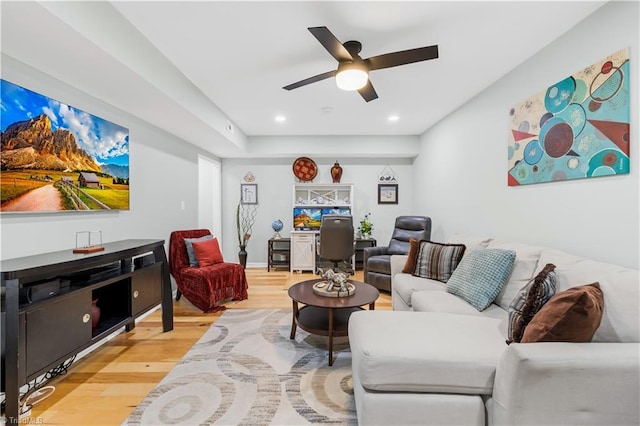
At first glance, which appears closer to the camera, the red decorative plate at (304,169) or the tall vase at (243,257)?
the tall vase at (243,257)

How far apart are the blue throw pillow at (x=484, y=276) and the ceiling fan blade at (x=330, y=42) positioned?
6.00ft

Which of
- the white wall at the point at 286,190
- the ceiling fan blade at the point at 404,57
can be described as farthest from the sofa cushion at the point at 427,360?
the white wall at the point at 286,190

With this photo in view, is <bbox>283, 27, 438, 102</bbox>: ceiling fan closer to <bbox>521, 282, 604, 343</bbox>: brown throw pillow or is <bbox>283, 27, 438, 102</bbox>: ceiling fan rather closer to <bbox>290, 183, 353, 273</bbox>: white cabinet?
<bbox>521, 282, 604, 343</bbox>: brown throw pillow

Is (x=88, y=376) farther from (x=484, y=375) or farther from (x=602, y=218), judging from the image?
(x=602, y=218)

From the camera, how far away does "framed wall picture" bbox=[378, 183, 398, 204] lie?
532 centimetres

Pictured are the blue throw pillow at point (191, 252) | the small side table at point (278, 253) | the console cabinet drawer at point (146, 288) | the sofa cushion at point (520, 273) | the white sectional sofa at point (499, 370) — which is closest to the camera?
the white sectional sofa at point (499, 370)

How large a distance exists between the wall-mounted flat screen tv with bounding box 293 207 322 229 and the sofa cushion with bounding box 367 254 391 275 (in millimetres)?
1664

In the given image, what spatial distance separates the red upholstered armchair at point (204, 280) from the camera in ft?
10.0

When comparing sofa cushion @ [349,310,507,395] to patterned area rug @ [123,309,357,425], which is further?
patterned area rug @ [123,309,357,425]

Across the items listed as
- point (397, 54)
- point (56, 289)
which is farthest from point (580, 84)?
point (56, 289)

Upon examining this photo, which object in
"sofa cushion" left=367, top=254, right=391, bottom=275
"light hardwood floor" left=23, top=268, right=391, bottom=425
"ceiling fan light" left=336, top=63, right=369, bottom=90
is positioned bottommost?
"light hardwood floor" left=23, top=268, right=391, bottom=425

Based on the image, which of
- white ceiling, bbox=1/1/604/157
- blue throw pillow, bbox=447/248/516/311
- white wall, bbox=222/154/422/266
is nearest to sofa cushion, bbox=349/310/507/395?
blue throw pillow, bbox=447/248/516/311

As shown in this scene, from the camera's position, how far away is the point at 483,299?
79.3 inches

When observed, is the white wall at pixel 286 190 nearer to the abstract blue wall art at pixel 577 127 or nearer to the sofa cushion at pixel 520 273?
the abstract blue wall art at pixel 577 127
